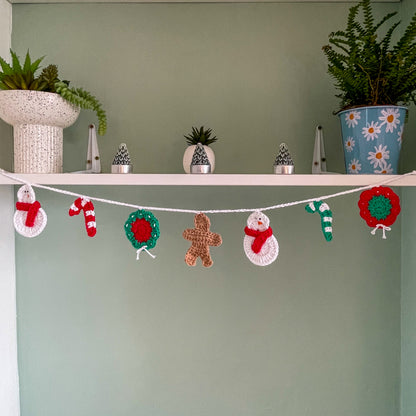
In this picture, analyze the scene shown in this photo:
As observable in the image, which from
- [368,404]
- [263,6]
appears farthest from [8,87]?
[368,404]

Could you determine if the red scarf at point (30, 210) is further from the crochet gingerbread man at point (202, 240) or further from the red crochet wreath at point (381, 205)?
the red crochet wreath at point (381, 205)

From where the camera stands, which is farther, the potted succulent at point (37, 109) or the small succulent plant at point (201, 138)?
the small succulent plant at point (201, 138)

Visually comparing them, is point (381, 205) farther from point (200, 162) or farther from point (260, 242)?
point (200, 162)

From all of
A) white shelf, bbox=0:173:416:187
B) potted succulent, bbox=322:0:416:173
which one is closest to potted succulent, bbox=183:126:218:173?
white shelf, bbox=0:173:416:187

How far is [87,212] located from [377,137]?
0.67 metres

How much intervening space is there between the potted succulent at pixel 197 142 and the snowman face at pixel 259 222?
0.59 ft

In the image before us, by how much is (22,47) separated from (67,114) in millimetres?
341

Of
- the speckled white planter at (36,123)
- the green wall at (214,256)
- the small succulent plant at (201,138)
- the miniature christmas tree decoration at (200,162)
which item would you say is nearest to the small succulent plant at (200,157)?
the miniature christmas tree decoration at (200,162)

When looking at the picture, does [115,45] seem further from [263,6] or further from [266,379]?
[266,379]

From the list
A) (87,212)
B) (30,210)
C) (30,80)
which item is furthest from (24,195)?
(30,80)

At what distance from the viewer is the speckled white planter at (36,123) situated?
93cm

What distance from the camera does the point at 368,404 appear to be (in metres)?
1.16

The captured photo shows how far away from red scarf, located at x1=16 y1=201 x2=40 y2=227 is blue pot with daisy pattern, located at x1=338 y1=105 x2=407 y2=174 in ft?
2.43

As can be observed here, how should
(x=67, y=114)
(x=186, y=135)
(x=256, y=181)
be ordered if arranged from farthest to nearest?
1. (x=186, y=135)
2. (x=67, y=114)
3. (x=256, y=181)
